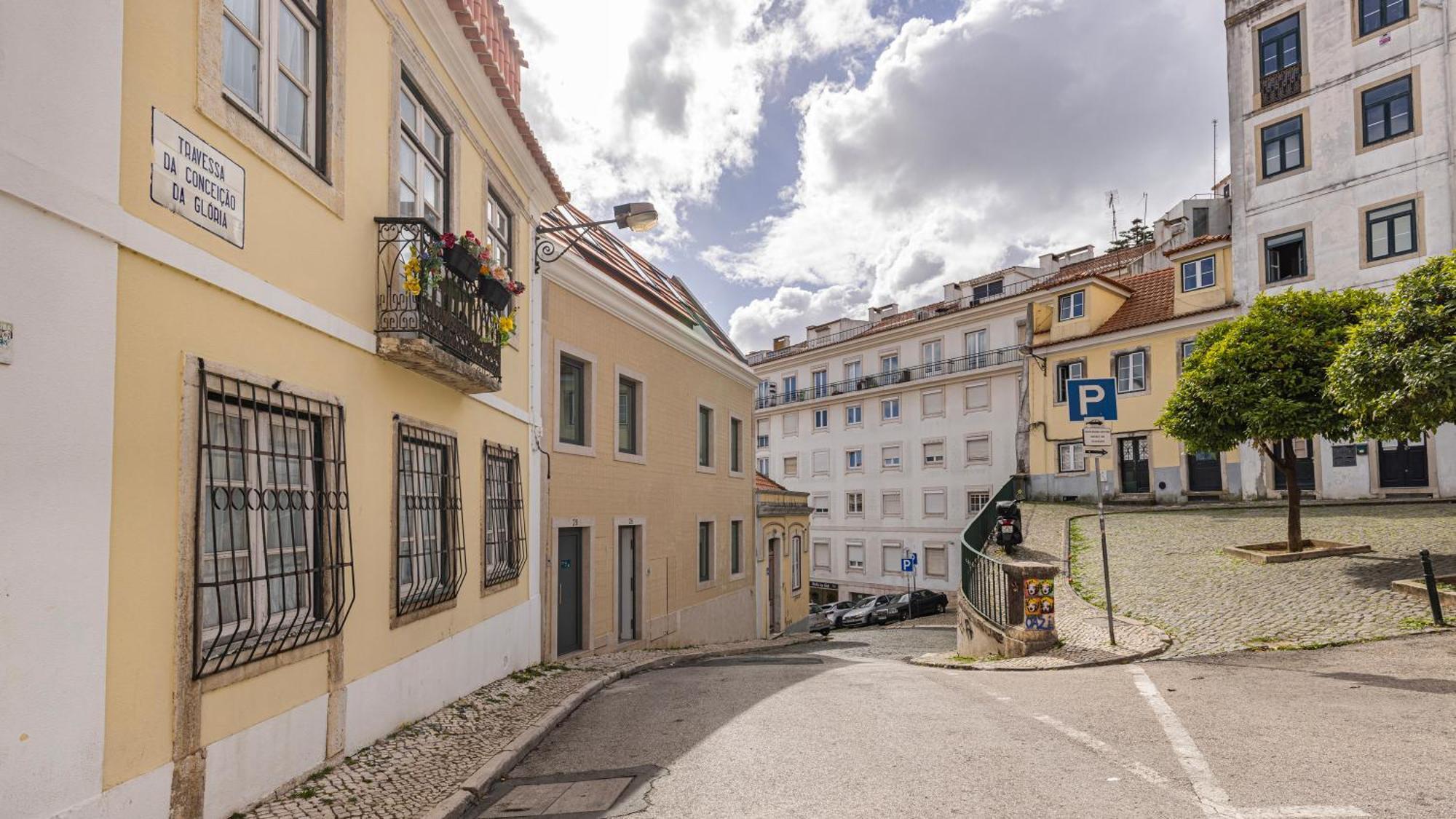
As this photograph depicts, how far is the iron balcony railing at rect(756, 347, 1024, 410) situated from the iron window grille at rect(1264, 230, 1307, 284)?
10207mm

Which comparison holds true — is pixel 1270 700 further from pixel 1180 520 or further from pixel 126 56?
pixel 1180 520

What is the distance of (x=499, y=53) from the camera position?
32.6 ft

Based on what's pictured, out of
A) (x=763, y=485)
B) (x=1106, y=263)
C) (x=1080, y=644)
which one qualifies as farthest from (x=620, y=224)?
(x=1106, y=263)

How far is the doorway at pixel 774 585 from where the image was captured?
25.4m

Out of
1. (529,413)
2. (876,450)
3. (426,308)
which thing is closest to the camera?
(426,308)

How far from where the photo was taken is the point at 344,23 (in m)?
6.22

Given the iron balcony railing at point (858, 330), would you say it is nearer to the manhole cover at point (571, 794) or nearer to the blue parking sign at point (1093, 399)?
the blue parking sign at point (1093, 399)

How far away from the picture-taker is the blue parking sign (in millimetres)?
10609

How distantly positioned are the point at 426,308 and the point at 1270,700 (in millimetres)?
7473

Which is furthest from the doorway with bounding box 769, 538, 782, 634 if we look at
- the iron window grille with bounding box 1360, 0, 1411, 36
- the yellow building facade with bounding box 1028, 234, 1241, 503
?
the iron window grille with bounding box 1360, 0, 1411, 36

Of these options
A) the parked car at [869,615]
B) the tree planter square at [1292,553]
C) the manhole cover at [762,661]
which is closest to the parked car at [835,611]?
the parked car at [869,615]

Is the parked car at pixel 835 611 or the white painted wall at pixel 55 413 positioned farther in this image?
the parked car at pixel 835 611

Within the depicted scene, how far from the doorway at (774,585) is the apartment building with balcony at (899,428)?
594 inches

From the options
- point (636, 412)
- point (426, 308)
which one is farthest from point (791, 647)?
point (426, 308)
